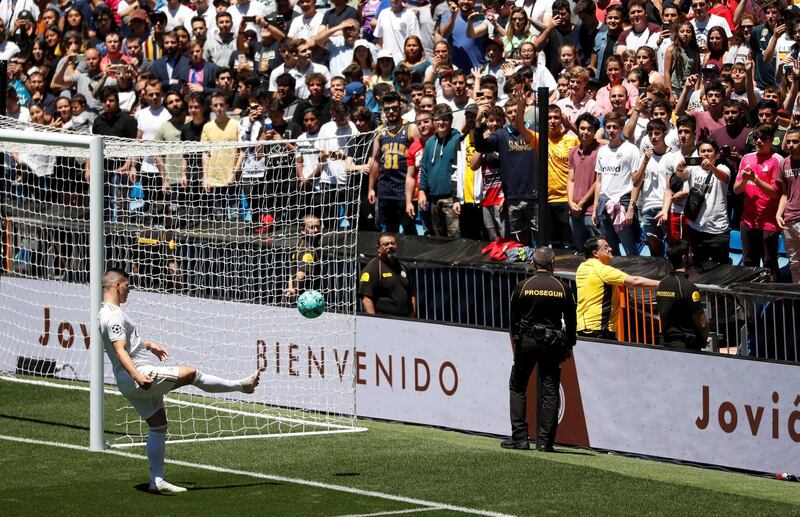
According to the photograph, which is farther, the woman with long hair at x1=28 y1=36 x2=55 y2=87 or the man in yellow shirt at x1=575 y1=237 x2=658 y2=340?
the woman with long hair at x1=28 y1=36 x2=55 y2=87

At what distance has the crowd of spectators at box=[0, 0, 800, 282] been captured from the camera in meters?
16.1

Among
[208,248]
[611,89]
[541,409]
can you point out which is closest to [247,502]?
[541,409]

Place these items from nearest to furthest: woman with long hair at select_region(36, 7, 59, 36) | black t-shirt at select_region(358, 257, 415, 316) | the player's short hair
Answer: the player's short hair → black t-shirt at select_region(358, 257, 415, 316) → woman with long hair at select_region(36, 7, 59, 36)

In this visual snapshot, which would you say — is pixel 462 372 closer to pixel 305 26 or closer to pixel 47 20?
pixel 305 26

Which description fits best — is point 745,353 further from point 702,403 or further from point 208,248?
point 208,248

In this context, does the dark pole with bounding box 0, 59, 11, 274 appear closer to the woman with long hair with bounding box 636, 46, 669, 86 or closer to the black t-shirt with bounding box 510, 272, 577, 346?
the black t-shirt with bounding box 510, 272, 577, 346

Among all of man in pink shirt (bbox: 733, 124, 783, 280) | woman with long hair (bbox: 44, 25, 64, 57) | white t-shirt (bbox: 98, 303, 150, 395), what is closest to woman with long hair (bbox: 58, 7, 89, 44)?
woman with long hair (bbox: 44, 25, 64, 57)

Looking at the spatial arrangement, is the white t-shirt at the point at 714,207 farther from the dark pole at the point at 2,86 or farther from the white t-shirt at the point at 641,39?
the dark pole at the point at 2,86

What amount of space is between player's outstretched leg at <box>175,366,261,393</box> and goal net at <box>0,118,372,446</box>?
2505mm

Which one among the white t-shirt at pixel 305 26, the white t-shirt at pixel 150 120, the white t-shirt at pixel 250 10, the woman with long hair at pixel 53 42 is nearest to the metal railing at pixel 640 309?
the white t-shirt at pixel 150 120

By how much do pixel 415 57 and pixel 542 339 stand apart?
8225mm

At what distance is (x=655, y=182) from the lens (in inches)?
644

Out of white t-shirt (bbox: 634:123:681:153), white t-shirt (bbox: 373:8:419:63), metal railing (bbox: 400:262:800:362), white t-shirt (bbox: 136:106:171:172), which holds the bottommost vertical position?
metal railing (bbox: 400:262:800:362)

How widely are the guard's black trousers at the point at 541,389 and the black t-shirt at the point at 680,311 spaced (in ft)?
3.84
